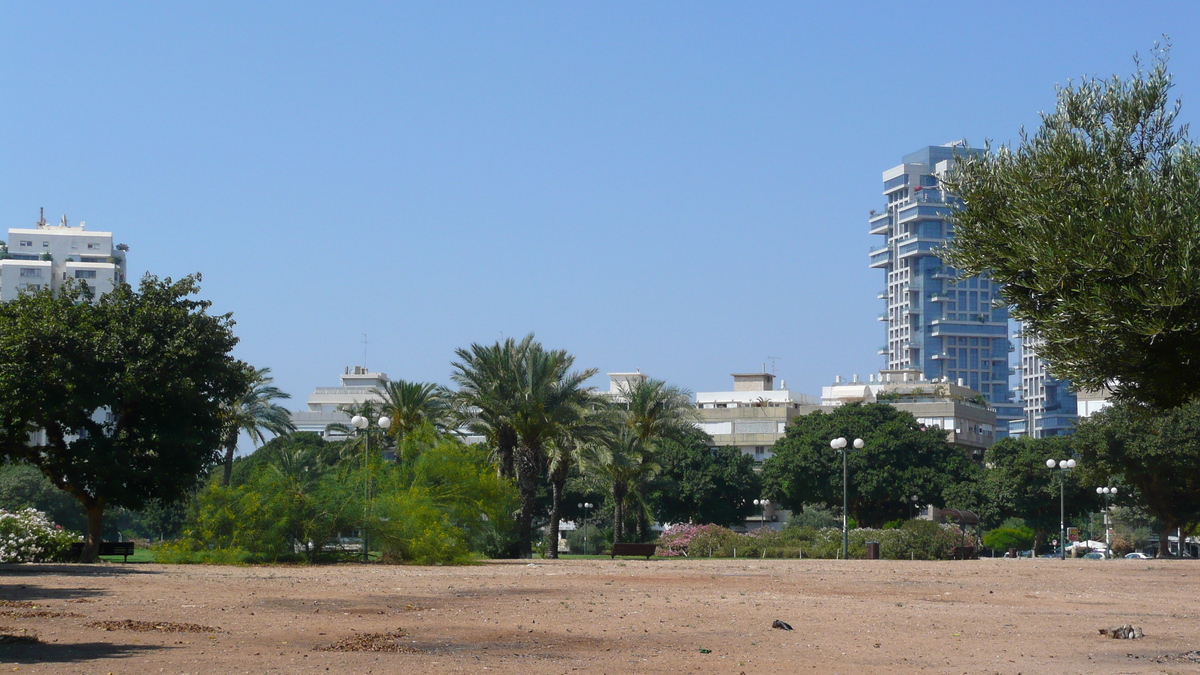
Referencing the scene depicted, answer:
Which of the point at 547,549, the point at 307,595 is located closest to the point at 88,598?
the point at 307,595

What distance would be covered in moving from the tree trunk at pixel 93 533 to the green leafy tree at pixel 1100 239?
24.2 meters

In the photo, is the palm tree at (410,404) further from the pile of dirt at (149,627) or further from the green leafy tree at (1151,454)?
the pile of dirt at (149,627)

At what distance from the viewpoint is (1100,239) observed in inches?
491

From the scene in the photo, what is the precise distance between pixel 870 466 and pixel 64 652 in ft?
228

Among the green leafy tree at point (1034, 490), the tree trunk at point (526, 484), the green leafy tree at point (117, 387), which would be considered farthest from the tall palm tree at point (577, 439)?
the green leafy tree at point (1034, 490)

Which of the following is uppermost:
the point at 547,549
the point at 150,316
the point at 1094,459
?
the point at 150,316

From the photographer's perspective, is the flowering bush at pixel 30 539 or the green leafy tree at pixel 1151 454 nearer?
the flowering bush at pixel 30 539

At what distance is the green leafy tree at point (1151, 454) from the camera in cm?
5622

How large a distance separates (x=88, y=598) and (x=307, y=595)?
323 cm

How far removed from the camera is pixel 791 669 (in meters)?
10.6

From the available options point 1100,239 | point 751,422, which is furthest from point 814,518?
point 1100,239

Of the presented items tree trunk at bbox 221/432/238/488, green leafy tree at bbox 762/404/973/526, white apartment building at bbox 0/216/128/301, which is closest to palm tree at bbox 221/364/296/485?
tree trunk at bbox 221/432/238/488

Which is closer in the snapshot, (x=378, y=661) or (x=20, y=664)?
(x=20, y=664)

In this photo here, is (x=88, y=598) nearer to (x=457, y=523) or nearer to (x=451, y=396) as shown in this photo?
(x=457, y=523)
